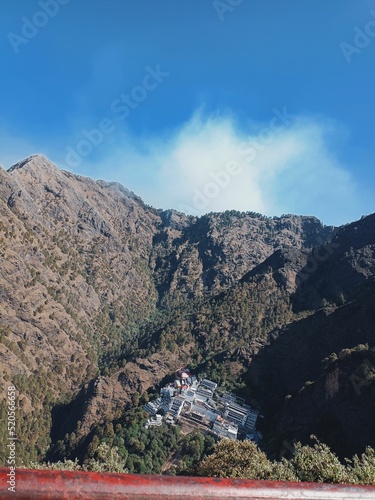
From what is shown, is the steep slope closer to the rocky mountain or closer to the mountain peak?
the rocky mountain

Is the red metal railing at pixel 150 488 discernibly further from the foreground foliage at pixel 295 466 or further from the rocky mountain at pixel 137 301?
the rocky mountain at pixel 137 301

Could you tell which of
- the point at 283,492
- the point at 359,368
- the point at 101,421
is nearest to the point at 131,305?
the point at 101,421

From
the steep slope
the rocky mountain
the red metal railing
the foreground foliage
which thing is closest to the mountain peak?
the rocky mountain

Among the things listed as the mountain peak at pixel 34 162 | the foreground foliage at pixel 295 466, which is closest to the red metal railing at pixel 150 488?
the foreground foliage at pixel 295 466

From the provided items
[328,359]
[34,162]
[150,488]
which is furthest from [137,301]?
[150,488]

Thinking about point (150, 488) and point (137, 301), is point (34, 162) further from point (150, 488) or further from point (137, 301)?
point (150, 488)

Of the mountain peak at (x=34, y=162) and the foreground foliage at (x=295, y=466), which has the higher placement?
the mountain peak at (x=34, y=162)
